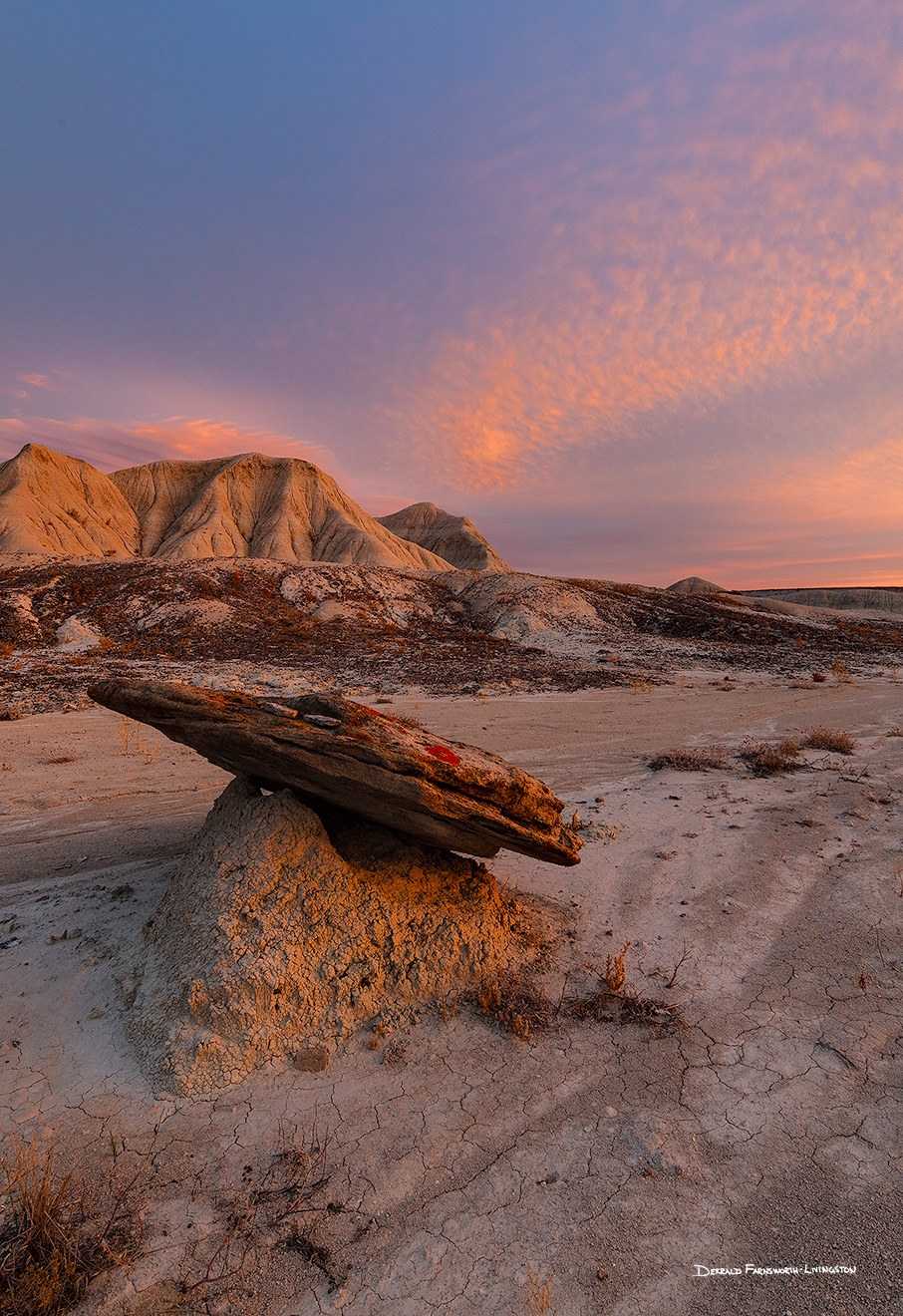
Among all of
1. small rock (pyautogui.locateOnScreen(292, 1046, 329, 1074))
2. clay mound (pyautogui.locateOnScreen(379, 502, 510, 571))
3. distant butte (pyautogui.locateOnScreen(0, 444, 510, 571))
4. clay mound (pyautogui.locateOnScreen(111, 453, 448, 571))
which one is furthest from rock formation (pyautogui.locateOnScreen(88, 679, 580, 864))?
clay mound (pyautogui.locateOnScreen(379, 502, 510, 571))

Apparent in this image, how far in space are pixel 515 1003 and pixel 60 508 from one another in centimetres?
6074

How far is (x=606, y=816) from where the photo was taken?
7.42 meters

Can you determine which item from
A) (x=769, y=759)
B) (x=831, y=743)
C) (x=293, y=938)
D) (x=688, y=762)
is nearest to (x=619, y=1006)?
(x=293, y=938)

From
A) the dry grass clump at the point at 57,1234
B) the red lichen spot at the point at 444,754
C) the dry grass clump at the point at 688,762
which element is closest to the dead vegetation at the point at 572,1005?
the red lichen spot at the point at 444,754

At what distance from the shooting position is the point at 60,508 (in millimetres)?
49875

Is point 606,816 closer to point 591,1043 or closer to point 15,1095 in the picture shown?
point 591,1043

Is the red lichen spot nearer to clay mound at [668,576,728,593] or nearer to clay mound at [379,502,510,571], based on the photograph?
clay mound at [379,502,510,571]

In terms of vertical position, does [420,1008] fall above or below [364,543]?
below

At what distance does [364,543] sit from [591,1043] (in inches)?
2054

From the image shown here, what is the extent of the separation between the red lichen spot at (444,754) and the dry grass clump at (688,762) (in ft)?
20.8

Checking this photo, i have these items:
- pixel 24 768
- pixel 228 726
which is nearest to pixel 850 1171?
pixel 228 726

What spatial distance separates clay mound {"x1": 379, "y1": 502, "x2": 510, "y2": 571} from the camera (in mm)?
73938

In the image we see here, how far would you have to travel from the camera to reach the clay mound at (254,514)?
53000 millimetres

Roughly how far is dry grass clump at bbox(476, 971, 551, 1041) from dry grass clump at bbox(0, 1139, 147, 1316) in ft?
7.41
